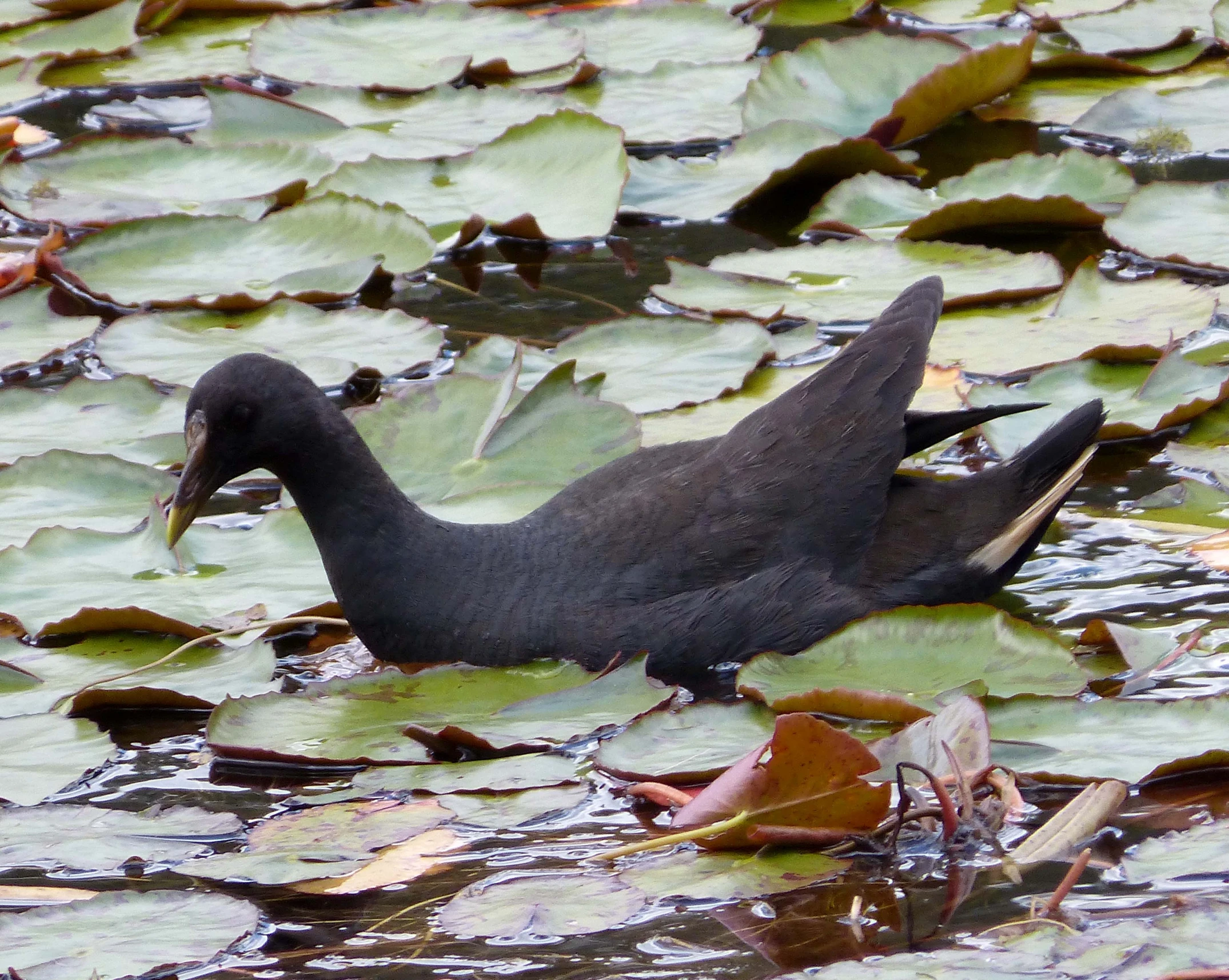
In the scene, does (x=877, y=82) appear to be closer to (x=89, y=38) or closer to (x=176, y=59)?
(x=176, y=59)

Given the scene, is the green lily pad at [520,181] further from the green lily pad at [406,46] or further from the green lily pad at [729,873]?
the green lily pad at [729,873]

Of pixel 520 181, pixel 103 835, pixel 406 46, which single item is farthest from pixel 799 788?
pixel 406 46

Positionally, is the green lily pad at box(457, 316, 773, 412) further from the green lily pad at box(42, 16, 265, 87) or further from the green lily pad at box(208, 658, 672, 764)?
the green lily pad at box(42, 16, 265, 87)

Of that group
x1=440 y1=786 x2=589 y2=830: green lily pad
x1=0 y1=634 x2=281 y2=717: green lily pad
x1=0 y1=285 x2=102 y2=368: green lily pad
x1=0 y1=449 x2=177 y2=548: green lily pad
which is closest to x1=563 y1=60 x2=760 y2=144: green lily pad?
x1=0 y1=285 x2=102 y2=368: green lily pad

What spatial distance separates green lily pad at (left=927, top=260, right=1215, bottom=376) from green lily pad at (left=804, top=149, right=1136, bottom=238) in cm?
39

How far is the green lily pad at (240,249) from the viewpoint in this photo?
13.3 feet

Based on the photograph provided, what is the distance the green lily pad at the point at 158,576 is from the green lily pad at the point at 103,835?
473 mm

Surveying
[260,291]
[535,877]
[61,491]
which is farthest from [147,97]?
[535,877]

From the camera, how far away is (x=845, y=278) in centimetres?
399

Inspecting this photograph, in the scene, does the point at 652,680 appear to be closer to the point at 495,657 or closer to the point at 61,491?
the point at 495,657

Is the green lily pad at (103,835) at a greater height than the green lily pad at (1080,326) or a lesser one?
lesser

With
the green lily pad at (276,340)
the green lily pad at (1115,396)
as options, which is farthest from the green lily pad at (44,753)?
the green lily pad at (1115,396)

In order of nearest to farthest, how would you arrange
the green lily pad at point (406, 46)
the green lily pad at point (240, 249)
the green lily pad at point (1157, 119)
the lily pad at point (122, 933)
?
the lily pad at point (122, 933) → the green lily pad at point (240, 249) → the green lily pad at point (1157, 119) → the green lily pad at point (406, 46)

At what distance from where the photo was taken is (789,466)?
289 cm
